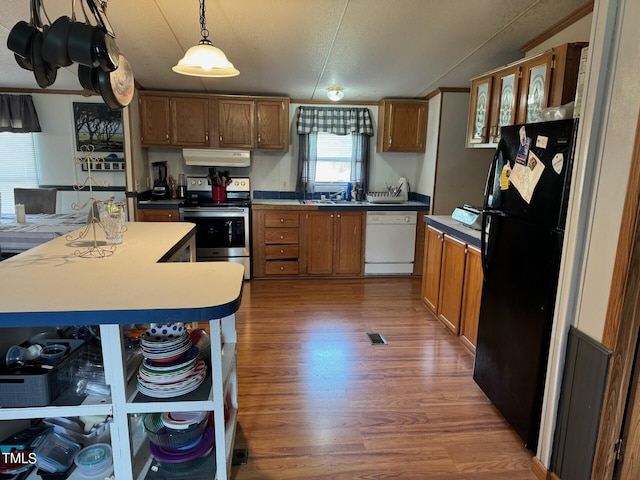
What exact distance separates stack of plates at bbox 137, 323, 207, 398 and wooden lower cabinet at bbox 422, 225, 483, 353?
201cm

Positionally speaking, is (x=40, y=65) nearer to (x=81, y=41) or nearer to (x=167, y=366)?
(x=81, y=41)

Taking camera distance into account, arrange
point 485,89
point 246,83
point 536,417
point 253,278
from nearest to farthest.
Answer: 1. point 536,417
2. point 485,89
3. point 246,83
4. point 253,278

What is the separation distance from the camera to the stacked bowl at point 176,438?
5.09 ft

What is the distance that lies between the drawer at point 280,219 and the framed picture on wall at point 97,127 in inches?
85.6

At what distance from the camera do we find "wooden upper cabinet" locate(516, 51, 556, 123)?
7.86 ft

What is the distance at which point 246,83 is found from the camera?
4.27 meters

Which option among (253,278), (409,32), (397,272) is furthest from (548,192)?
(253,278)

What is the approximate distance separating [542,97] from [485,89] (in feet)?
2.36

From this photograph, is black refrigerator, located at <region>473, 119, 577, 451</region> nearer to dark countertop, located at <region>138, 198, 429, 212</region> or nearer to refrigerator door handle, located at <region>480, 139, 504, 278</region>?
refrigerator door handle, located at <region>480, 139, 504, 278</region>

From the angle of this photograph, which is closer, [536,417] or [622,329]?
[622,329]

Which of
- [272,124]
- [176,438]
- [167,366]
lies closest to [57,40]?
[167,366]

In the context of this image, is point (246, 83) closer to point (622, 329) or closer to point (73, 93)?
point (73, 93)

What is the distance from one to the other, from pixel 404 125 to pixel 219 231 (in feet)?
8.25

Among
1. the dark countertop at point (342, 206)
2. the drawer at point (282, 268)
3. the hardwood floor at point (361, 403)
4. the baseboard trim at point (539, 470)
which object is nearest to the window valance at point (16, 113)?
the dark countertop at point (342, 206)
